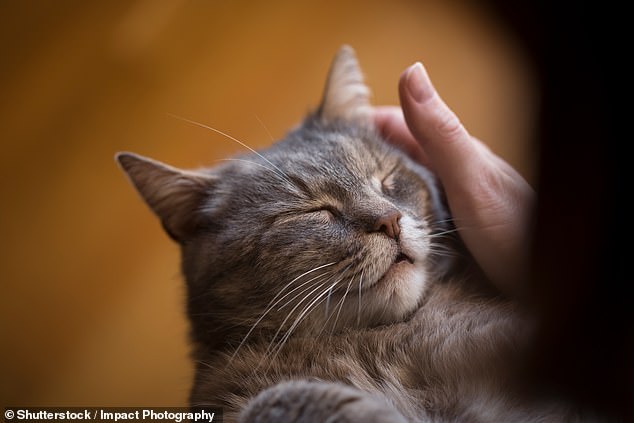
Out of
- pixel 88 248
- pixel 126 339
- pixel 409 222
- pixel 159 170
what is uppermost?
pixel 159 170

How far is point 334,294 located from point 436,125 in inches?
21.8

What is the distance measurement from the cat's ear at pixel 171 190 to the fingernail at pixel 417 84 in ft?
2.02

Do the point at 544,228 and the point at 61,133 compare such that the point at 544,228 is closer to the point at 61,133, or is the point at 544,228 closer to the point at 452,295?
the point at 452,295

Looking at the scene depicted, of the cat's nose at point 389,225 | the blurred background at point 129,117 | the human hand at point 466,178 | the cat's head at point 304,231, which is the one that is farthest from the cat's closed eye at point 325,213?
the blurred background at point 129,117

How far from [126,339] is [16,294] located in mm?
543

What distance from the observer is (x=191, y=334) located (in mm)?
1467

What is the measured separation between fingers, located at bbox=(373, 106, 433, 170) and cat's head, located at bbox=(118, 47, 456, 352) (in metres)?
0.21

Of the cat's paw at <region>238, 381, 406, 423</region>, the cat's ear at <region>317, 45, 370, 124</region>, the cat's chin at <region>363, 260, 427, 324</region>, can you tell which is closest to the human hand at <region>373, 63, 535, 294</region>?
the cat's chin at <region>363, 260, 427, 324</region>

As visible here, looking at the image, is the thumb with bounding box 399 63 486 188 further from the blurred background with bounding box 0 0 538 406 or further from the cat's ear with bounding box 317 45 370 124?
the blurred background with bounding box 0 0 538 406

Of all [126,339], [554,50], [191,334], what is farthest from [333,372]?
[126,339]

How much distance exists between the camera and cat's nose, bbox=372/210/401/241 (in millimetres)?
1191

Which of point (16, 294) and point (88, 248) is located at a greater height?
point (88, 248)

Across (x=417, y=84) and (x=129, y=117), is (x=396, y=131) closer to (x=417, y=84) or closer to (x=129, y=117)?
(x=417, y=84)

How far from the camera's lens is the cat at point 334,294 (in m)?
1.03
